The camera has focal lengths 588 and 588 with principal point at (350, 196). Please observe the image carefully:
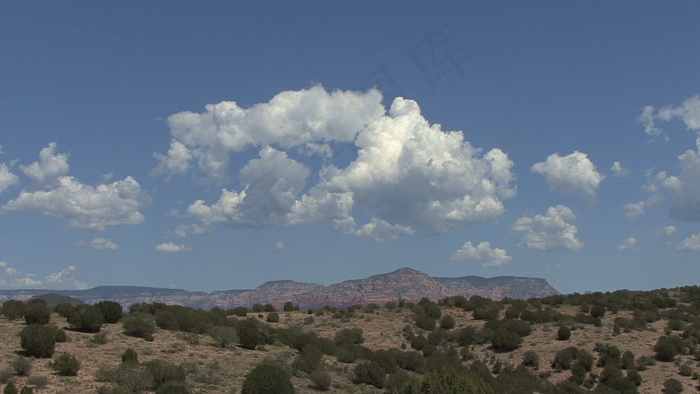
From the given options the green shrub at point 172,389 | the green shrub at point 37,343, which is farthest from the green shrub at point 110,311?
the green shrub at point 172,389

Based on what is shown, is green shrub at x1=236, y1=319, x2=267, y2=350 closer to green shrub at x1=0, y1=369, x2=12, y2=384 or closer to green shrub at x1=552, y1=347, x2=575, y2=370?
green shrub at x1=0, y1=369, x2=12, y2=384

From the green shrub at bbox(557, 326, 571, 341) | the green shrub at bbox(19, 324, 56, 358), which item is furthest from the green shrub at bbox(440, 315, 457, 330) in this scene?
the green shrub at bbox(19, 324, 56, 358)

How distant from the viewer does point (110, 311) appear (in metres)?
35.5

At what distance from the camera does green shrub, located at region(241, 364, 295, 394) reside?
21984 millimetres

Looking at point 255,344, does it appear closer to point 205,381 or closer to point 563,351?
point 205,381

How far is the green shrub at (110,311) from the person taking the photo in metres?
35.3

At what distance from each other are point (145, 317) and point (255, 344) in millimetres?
8155

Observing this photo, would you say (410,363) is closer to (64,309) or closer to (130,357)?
(130,357)

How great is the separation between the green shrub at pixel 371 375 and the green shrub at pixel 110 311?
15710mm

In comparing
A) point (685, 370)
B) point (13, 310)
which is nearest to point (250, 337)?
point (13, 310)

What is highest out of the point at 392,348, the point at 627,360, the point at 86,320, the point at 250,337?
the point at 86,320

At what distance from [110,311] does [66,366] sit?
12282mm

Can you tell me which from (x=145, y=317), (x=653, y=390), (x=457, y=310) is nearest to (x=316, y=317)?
(x=457, y=310)

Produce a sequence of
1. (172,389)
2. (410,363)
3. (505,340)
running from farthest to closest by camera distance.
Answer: (505,340), (410,363), (172,389)
